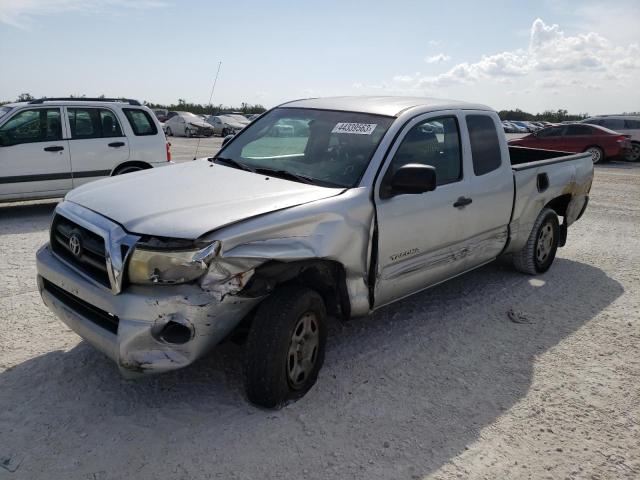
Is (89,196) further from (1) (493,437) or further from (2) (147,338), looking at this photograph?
(1) (493,437)

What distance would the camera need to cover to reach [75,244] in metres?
3.29

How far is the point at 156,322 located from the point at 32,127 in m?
6.64

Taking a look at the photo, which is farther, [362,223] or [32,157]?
[32,157]

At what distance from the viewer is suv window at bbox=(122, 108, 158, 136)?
29.6 ft


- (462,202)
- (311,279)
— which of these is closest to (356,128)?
(462,202)

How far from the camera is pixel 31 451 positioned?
2809mm

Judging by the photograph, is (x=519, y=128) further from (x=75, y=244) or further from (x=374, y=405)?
(x=75, y=244)

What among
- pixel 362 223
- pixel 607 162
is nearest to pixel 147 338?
pixel 362 223

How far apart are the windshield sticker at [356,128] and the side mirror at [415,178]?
0.54 metres

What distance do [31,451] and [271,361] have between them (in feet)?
4.15

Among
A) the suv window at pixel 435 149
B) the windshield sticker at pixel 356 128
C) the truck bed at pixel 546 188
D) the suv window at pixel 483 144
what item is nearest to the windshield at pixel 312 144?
the windshield sticker at pixel 356 128

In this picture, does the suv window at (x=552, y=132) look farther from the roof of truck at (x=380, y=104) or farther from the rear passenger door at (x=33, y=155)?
the rear passenger door at (x=33, y=155)

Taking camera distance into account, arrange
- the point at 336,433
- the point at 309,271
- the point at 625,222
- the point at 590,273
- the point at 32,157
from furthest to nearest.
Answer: the point at 625,222 → the point at 32,157 → the point at 590,273 → the point at 309,271 → the point at 336,433

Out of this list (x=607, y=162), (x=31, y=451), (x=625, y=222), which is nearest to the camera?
(x=31, y=451)
